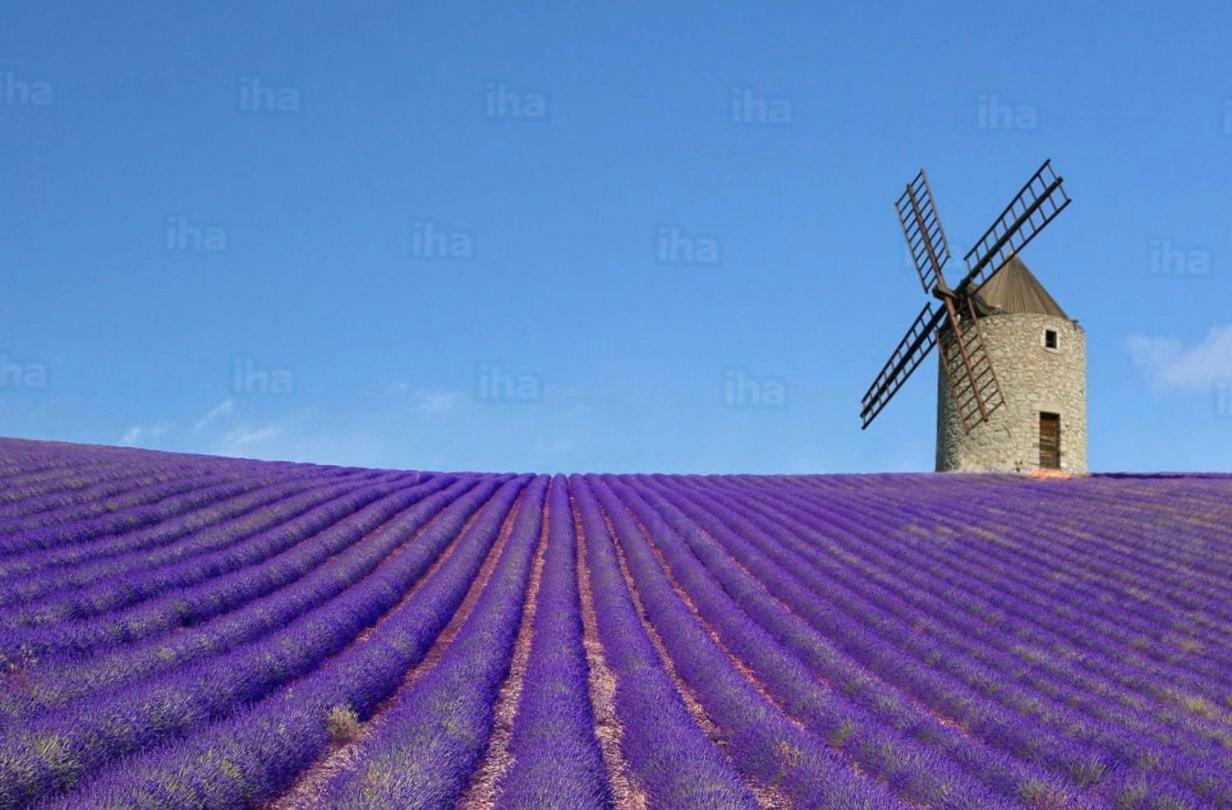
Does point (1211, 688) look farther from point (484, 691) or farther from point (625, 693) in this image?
point (484, 691)

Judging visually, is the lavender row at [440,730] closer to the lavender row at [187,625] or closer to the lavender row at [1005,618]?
the lavender row at [187,625]

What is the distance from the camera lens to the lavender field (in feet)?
16.0

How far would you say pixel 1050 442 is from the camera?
2567 cm

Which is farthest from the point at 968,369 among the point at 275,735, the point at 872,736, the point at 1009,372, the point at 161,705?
the point at 161,705

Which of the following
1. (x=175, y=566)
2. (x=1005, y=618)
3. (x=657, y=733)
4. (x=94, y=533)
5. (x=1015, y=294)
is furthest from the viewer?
(x=1015, y=294)

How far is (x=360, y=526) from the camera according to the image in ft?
43.2

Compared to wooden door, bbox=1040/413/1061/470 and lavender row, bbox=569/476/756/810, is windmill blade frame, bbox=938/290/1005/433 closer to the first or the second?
wooden door, bbox=1040/413/1061/470

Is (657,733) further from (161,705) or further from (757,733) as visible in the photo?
(161,705)

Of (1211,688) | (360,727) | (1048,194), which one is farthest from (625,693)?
(1048,194)

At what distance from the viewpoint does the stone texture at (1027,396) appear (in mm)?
25312

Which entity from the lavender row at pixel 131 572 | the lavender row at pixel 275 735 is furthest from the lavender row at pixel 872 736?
the lavender row at pixel 131 572

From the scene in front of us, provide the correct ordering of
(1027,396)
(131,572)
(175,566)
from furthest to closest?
(1027,396) < (175,566) < (131,572)

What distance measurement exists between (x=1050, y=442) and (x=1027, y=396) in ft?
5.28

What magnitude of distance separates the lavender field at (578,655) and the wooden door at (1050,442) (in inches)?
375
